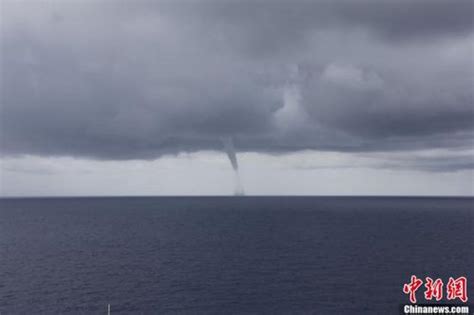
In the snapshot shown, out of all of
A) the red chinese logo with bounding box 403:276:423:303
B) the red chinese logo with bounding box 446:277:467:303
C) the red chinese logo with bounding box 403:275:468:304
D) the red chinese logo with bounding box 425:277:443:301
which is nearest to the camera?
the red chinese logo with bounding box 446:277:467:303

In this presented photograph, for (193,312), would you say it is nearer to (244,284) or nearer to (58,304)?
(244,284)

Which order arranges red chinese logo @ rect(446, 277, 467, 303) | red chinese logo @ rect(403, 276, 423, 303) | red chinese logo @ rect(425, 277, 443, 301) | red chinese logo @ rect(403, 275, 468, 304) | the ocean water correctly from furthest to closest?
1. red chinese logo @ rect(425, 277, 443, 301)
2. the ocean water
3. red chinese logo @ rect(403, 275, 468, 304)
4. red chinese logo @ rect(403, 276, 423, 303)
5. red chinese logo @ rect(446, 277, 467, 303)

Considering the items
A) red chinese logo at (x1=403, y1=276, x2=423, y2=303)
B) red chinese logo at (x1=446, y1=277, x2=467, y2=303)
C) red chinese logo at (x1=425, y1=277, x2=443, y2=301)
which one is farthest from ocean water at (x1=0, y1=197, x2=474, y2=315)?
red chinese logo at (x1=446, y1=277, x2=467, y2=303)

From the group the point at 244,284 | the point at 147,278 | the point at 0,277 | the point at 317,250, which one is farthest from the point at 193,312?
the point at 317,250

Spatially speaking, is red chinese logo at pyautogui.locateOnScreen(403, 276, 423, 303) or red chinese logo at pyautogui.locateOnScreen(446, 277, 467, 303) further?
red chinese logo at pyautogui.locateOnScreen(403, 276, 423, 303)

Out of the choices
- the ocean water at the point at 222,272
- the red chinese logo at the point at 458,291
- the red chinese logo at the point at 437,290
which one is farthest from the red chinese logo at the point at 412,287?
the red chinese logo at the point at 458,291

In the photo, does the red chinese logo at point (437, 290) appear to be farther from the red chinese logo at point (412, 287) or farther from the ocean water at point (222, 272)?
the ocean water at point (222, 272)

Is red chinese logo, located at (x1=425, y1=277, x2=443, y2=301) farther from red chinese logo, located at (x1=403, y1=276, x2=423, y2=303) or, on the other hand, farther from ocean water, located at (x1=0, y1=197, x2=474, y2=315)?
ocean water, located at (x1=0, y1=197, x2=474, y2=315)

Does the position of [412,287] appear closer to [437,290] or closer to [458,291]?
[437,290]

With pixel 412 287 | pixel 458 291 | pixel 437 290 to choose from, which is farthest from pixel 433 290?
pixel 412 287

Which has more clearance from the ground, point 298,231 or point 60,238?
point 298,231

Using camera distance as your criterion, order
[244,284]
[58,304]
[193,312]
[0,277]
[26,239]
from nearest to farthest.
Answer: [193,312] → [58,304] → [244,284] → [0,277] → [26,239]
